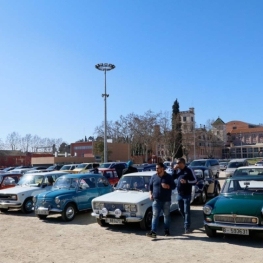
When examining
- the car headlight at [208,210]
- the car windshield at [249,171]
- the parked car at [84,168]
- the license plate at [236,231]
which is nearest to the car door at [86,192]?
the car windshield at [249,171]

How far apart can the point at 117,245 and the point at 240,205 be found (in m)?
2.97

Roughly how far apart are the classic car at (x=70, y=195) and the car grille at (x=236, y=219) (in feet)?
18.3

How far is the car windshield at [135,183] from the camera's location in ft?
34.2

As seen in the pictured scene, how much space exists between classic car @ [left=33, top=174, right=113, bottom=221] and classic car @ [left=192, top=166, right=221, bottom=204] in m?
3.73

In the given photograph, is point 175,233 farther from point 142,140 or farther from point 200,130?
point 200,130

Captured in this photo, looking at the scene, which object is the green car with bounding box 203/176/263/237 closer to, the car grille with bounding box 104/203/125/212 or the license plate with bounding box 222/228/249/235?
the license plate with bounding box 222/228/249/235

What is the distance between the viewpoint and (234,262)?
634 cm

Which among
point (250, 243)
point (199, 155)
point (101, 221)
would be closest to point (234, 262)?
point (250, 243)

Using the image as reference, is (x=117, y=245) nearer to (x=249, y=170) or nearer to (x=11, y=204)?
(x=249, y=170)

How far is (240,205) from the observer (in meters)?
7.75

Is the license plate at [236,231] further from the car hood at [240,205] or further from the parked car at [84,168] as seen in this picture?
the parked car at [84,168]

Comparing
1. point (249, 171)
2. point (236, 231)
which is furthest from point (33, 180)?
point (236, 231)

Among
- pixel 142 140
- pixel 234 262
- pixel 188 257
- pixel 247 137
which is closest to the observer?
pixel 234 262

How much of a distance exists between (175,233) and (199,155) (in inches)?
3650
